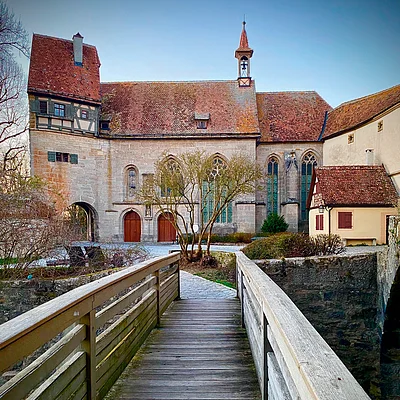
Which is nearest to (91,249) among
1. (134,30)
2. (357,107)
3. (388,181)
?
(134,30)

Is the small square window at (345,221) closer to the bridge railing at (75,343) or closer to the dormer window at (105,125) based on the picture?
the bridge railing at (75,343)

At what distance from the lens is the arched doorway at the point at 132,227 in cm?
2578

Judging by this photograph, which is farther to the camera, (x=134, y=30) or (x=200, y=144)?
(x=200, y=144)

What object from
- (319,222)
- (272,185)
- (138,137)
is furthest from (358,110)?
(138,137)

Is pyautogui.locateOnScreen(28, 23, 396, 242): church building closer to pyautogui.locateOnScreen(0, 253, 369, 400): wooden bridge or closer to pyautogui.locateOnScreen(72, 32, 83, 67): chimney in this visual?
pyautogui.locateOnScreen(72, 32, 83, 67): chimney

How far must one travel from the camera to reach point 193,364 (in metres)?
3.75

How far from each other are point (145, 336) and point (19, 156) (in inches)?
931

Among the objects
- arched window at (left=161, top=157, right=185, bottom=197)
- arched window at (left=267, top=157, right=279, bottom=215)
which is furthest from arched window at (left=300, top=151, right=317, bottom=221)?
arched window at (left=161, top=157, right=185, bottom=197)

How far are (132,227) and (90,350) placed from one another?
78.3 ft

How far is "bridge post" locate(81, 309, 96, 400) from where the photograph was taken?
2418 mm

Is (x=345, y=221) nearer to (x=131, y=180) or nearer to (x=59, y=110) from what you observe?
(x=131, y=180)

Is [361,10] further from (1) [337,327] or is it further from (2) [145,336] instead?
(2) [145,336]

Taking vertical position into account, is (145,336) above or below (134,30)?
below

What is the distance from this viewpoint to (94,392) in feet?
8.27
